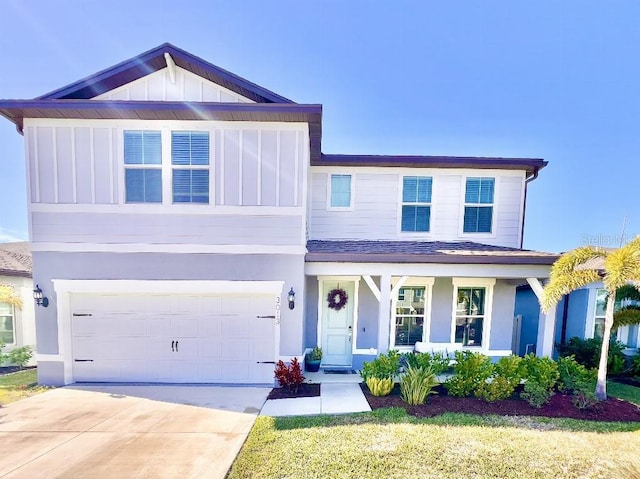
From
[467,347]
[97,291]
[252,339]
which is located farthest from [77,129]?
[467,347]

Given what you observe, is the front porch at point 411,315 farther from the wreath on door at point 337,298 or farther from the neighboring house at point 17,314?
the neighboring house at point 17,314

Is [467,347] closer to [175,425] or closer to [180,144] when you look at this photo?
[175,425]

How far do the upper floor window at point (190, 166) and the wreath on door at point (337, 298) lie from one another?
399 centimetres

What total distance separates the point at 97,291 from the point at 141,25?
7.82 meters

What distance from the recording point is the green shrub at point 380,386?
611cm

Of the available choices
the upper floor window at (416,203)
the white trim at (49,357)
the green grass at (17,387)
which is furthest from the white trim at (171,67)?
the green grass at (17,387)

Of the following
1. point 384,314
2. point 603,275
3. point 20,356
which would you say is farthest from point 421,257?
Result: point 20,356

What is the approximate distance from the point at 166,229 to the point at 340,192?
481 cm

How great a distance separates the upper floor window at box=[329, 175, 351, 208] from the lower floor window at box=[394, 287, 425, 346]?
10.0 feet

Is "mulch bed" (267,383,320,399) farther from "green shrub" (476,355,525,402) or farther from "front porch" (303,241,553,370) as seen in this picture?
"green shrub" (476,355,525,402)

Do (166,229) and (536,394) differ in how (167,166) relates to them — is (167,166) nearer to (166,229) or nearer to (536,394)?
(166,229)

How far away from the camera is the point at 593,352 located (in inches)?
324

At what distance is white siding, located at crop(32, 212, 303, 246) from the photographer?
6605 mm

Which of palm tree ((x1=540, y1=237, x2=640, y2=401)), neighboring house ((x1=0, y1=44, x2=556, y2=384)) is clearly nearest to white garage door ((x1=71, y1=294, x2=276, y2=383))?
neighboring house ((x1=0, y1=44, x2=556, y2=384))
